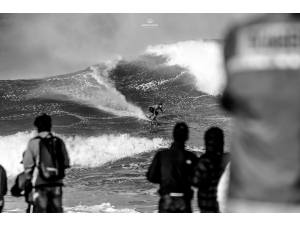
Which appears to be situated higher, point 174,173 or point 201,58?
point 201,58

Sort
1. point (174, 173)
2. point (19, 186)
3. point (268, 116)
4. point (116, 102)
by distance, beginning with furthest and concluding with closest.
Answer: point (116, 102) < point (19, 186) < point (174, 173) < point (268, 116)

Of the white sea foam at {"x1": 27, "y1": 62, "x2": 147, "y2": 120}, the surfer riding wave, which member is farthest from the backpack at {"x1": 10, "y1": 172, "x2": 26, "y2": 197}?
the surfer riding wave

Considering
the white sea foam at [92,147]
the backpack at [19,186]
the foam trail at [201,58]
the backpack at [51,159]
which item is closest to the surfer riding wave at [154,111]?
the white sea foam at [92,147]

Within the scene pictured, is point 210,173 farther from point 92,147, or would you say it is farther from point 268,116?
point 268,116

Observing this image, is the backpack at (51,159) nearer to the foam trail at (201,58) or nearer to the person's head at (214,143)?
the person's head at (214,143)

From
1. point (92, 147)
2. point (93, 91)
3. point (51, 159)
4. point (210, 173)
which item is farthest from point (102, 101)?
point (210, 173)
